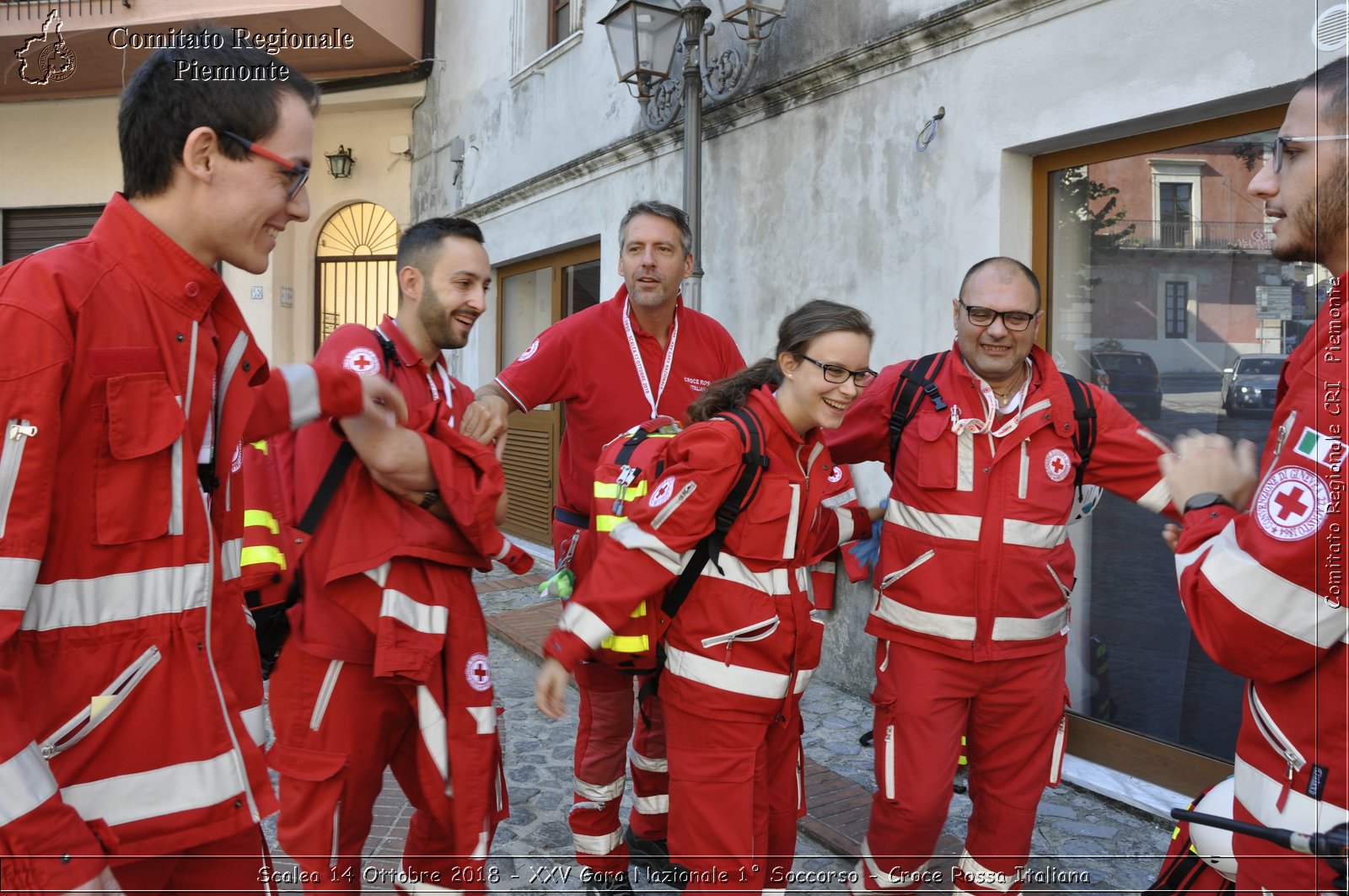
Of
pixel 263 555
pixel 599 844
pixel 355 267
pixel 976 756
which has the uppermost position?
pixel 355 267

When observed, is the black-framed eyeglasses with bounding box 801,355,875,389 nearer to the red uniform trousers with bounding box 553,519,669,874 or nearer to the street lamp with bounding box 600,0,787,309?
the red uniform trousers with bounding box 553,519,669,874

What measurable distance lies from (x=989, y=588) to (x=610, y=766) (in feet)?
5.04

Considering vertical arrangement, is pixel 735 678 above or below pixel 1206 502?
below

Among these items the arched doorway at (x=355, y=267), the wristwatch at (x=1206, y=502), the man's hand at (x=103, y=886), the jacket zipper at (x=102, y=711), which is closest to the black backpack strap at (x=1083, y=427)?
the wristwatch at (x=1206, y=502)

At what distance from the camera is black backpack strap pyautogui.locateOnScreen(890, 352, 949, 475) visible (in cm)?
321

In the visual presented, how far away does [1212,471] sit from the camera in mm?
2068

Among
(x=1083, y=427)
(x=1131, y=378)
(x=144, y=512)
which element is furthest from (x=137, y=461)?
(x=1131, y=378)

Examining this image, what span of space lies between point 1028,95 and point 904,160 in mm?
881

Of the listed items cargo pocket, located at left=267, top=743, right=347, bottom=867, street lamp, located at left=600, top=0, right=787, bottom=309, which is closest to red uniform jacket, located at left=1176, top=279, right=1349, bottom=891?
cargo pocket, located at left=267, top=743, right=347, bottom=867

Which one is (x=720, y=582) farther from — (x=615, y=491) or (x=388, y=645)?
(x=388, y=645)

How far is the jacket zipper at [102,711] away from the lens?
1.51 m

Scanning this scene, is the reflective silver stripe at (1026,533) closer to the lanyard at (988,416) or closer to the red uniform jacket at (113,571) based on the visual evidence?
the lanyard at (988,416)

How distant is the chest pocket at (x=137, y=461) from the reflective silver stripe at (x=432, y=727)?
3.57 ft

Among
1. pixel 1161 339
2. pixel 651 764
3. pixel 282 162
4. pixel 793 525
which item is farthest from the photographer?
pixel 1161 339
